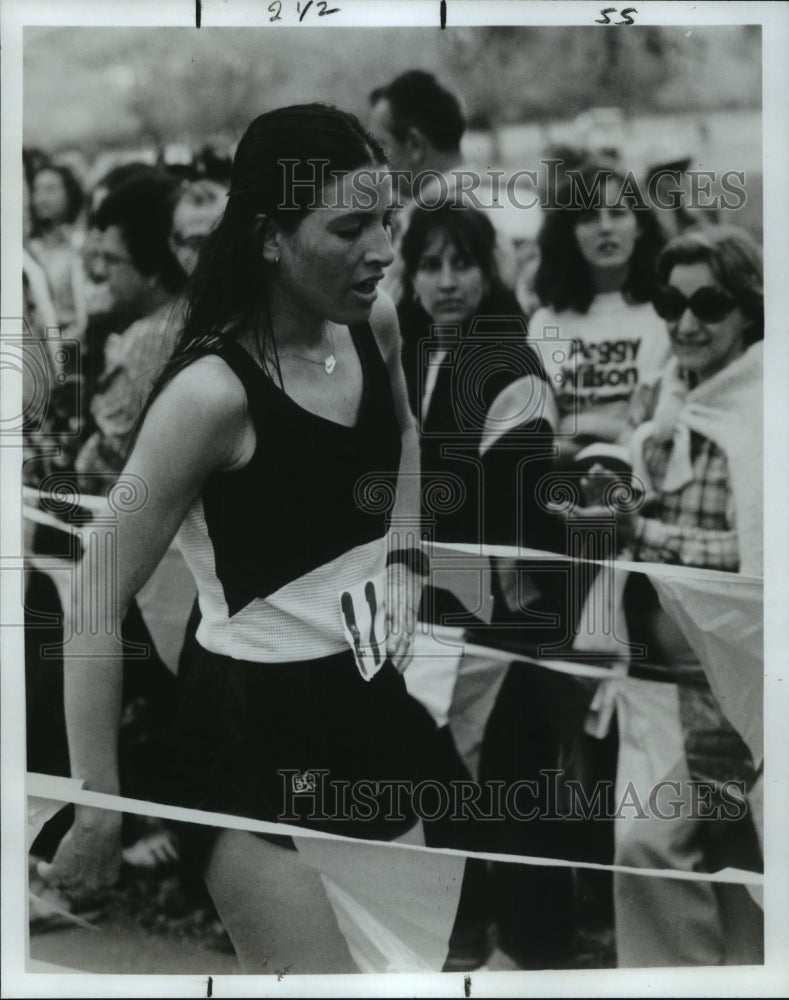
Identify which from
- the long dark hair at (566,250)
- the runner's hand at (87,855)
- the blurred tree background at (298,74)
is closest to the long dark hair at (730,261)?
the long dark hair at (566,250)

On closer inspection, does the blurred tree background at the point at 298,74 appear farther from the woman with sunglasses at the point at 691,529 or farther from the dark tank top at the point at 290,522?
the dark tank top at the point at 290,522

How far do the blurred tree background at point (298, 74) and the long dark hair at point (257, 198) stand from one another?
0.21 ft

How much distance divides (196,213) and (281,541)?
3.17 feet

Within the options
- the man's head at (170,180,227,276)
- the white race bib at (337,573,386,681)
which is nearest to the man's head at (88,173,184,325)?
the man's head at (170,180,227,276)

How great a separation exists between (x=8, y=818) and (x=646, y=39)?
9.64 ft

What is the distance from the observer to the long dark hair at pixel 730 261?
124 inches

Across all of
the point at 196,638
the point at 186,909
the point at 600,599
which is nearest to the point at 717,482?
the point at 600,599

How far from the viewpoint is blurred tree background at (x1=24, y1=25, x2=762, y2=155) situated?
309 cm

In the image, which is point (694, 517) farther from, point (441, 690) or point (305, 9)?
point (305, 9)

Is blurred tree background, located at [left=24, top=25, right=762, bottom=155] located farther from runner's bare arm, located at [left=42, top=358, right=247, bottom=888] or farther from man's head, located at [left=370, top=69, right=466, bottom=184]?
runner's bare arm, located at [left=42, top=358, right=247, bottom=888]

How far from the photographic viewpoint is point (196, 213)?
3.09 m

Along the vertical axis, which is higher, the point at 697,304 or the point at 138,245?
the point at 138,245
